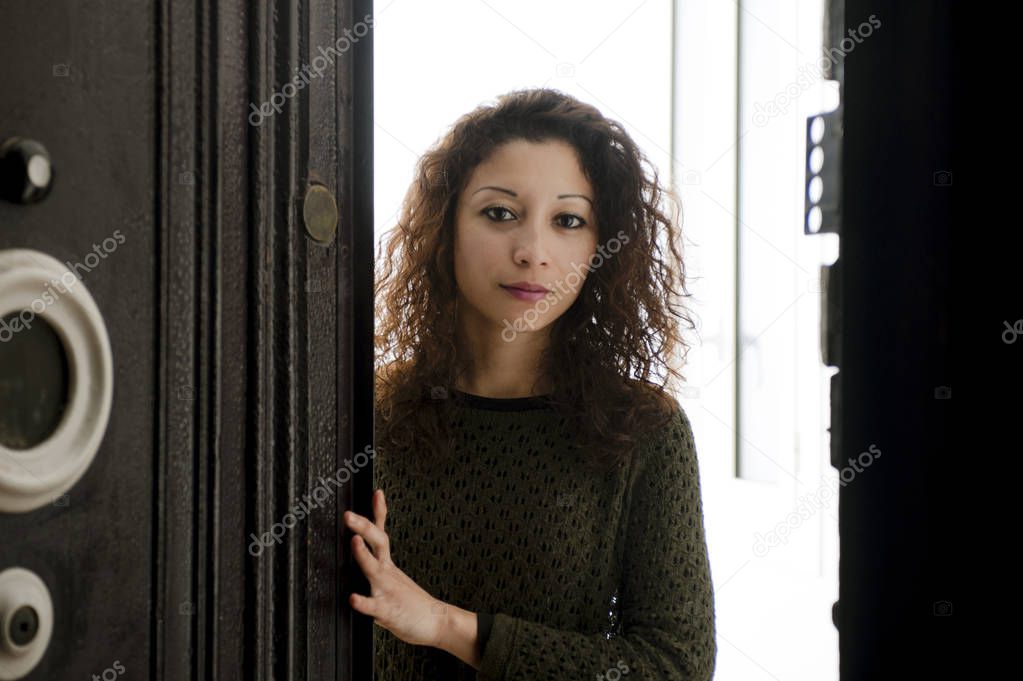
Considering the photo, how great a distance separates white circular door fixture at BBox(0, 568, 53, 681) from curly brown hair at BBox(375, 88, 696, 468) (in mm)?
805

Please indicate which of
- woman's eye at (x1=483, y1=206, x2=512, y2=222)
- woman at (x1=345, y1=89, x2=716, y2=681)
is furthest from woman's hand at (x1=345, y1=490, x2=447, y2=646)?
woman's eye at (x1=483, y1=206, x2=512, y2=222)

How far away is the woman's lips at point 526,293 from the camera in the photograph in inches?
45.9

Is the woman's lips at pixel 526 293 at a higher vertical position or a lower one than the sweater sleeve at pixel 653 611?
higher

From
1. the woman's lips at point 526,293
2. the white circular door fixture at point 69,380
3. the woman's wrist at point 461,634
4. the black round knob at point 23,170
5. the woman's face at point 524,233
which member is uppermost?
the woman's face at point 524,233

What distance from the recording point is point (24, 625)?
0.40 metres

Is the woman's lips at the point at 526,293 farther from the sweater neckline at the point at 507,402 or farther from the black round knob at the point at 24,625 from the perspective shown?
the black round knob at the point at 24,625

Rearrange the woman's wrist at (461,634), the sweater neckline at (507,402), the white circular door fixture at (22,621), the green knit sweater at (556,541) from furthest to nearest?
1. the sweater neckline at (507,402)
2. the green knit sweater at (556,541)
3. the woman's wrist at (461,634)
4. the white circular door fixture at (22,621)

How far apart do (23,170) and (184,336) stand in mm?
136

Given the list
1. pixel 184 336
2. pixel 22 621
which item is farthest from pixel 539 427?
pixel 22 621

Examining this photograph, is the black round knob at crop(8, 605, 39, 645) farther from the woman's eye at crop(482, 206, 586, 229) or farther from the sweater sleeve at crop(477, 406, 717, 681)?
the woman's eye at crop(482, 206, 586, 229)

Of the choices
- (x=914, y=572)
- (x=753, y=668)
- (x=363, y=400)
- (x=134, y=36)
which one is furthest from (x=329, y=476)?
(x=753, y=668)

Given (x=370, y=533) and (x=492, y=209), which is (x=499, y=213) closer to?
(x=492, y=209)

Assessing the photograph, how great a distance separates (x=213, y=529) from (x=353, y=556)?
158 mm

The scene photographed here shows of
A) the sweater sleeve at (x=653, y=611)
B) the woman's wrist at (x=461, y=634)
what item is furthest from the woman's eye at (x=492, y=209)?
the woman's wrist at (x=461, y=634)
